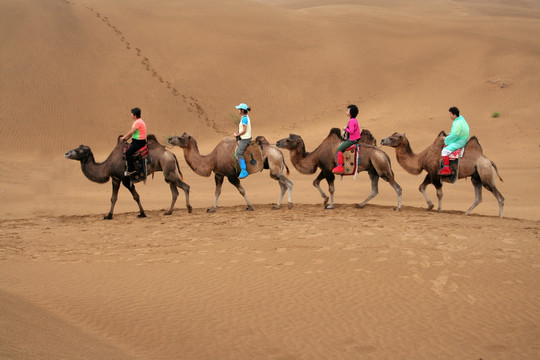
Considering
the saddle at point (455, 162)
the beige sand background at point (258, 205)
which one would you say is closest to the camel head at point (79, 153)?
the beige sand background at point (258, 205)

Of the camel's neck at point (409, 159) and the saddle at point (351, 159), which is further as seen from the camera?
the camel's neck at point (409, 159)

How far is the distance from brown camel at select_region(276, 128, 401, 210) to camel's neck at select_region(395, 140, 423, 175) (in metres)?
0.40

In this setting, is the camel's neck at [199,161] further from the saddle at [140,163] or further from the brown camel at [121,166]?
the saddle at [140,163]

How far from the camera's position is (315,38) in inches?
1672

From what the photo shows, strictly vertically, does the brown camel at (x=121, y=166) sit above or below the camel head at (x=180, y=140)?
below

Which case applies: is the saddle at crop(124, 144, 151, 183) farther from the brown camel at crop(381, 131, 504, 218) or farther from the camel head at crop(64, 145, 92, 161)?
the brown camel at crop(381, 131, 504, 218)

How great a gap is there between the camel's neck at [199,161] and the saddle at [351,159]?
3026mm

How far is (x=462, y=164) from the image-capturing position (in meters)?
12.1

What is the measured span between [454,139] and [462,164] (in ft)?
1.88

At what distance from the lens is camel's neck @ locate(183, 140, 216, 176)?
13.1 m

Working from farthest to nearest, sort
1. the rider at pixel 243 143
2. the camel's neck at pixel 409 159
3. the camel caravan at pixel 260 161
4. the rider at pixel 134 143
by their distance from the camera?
the camel's neck at pixel 409 159
the rider at pixel 243 143
the camel caravan at pixel 260 161
the rider at pixel 134 143

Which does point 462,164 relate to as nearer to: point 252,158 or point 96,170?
point 252,158

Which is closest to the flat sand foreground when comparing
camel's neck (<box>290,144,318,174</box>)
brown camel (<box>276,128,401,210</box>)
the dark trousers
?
the dark trousers

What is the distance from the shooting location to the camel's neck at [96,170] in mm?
13000
